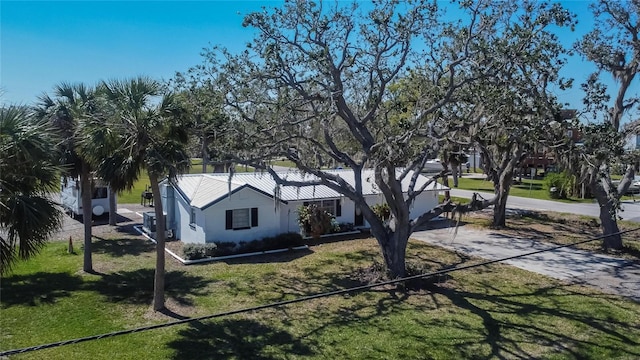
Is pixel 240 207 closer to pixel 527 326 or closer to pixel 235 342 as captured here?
pixel 235 342

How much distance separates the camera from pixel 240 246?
18797 mm

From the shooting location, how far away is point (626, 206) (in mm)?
31922

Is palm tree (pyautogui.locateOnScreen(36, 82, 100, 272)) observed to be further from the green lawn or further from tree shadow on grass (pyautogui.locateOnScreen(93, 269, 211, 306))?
the green lawn

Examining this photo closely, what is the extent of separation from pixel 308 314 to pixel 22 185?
7194 mm

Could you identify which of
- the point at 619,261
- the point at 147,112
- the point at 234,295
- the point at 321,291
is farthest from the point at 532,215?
the point at 147,112

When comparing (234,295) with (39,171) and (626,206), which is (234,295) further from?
(626,206)

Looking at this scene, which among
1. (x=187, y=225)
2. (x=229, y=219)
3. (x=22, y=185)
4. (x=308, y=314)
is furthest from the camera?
(x=187, y=225)

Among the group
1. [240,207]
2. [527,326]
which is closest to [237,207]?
[240,207]

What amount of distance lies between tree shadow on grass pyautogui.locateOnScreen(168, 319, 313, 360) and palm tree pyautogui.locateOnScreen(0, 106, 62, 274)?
3698 mm

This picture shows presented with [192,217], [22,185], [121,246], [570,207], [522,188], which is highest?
[22,185]

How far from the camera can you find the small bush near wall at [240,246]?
17453mm

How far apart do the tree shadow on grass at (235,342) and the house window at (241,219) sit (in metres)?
7.55

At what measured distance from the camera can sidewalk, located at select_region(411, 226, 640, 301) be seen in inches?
590

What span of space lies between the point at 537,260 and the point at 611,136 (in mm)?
6349
